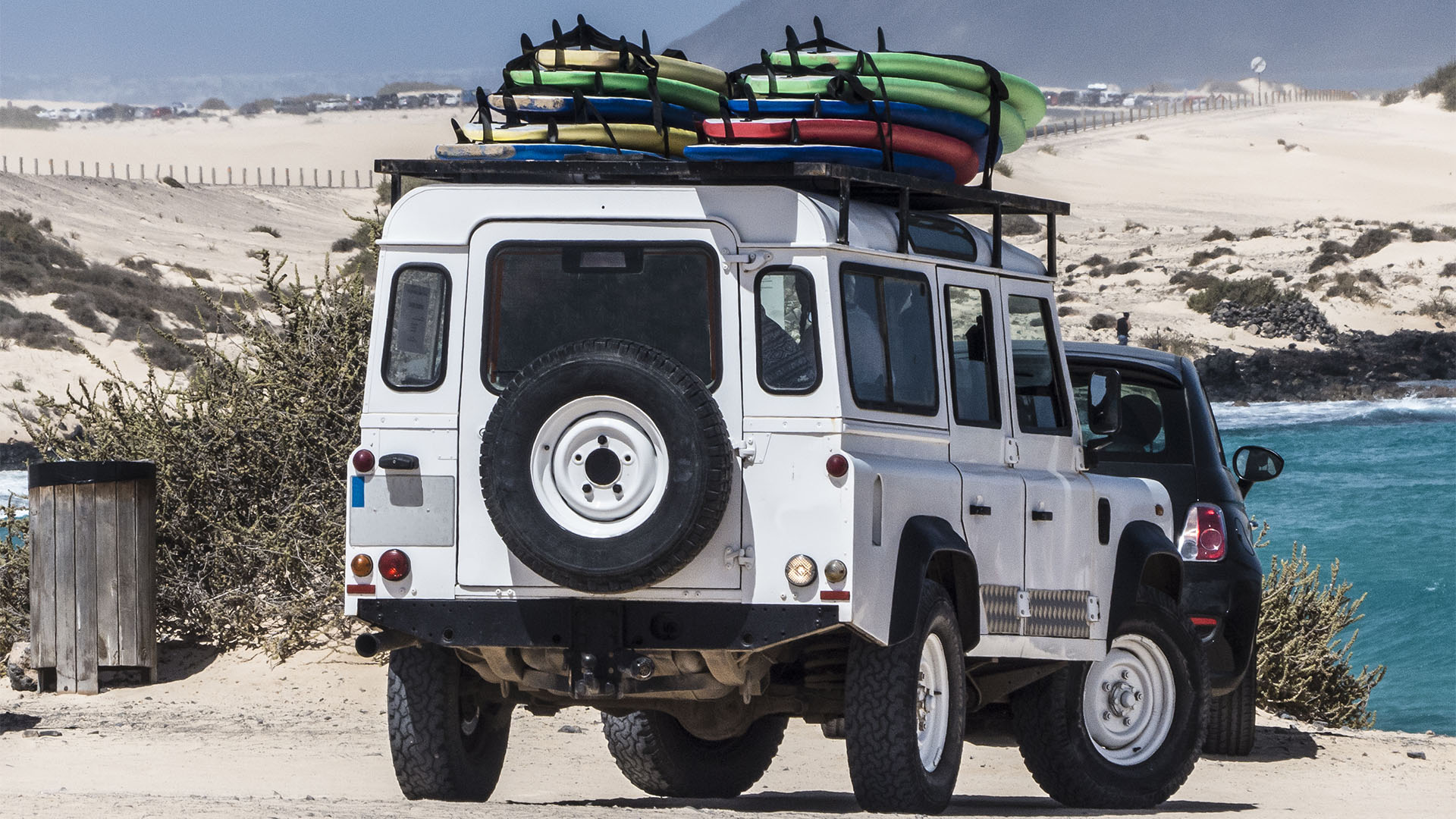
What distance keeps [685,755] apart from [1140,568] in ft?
7.12

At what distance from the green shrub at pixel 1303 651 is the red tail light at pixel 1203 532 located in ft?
10.1

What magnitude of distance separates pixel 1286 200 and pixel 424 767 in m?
79.1

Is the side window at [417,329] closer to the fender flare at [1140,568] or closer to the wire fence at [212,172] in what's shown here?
the fender flare at [1140,568]

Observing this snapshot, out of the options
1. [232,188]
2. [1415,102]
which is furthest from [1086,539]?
[1415,102]

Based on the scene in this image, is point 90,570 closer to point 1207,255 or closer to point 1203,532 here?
point 1203,532

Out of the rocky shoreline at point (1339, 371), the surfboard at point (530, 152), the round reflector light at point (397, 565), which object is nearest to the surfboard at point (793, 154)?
the surfboard at point (530, 152)

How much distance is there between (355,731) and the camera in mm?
10453

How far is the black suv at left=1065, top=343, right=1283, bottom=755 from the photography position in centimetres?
938

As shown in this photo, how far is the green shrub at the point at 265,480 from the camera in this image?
12.0 metres

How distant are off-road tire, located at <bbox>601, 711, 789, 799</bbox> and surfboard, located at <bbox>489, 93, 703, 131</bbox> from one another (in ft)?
8.50

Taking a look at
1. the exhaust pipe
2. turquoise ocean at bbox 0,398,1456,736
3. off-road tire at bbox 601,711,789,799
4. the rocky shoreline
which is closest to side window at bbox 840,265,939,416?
the exhaust pipe

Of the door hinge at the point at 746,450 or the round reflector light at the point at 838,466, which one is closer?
the round reflector light at the point at 838,466

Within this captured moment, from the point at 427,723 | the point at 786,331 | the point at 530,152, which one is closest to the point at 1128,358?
the point at 786,331

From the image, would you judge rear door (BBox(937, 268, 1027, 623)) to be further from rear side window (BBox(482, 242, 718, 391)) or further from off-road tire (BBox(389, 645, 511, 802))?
off-road tire (BBox(389, 645, 511, 802))
